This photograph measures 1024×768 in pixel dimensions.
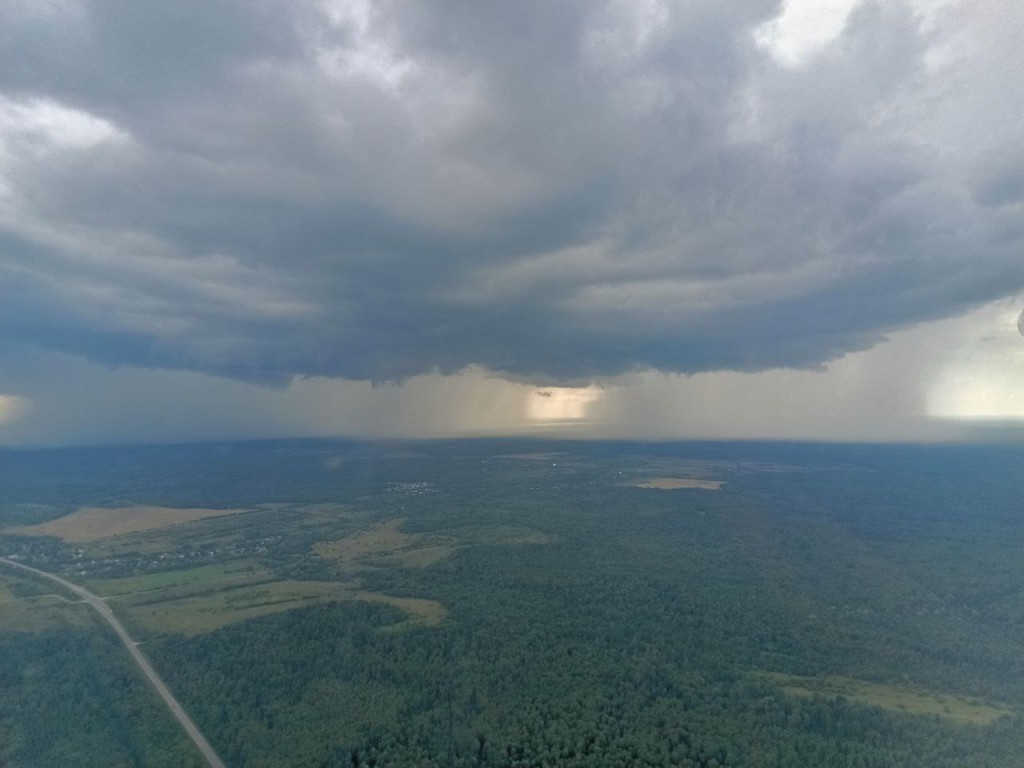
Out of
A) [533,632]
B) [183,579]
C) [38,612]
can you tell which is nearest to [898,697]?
[533,632]

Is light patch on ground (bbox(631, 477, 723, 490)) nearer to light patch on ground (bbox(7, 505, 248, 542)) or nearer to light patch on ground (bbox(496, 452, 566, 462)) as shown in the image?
light patch on ground (bbox(496, 452, 566, 462))

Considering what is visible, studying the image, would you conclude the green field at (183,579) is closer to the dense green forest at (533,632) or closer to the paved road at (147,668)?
the dense green forest at (533,632)

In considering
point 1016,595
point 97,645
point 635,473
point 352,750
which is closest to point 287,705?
point 352,750

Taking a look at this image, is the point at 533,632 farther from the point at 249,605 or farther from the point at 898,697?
the point at 249,605

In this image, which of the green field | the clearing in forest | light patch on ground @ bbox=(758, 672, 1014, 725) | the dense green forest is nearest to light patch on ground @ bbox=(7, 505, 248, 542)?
the dense green forest

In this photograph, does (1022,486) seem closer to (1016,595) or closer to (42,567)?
(1016,595)
